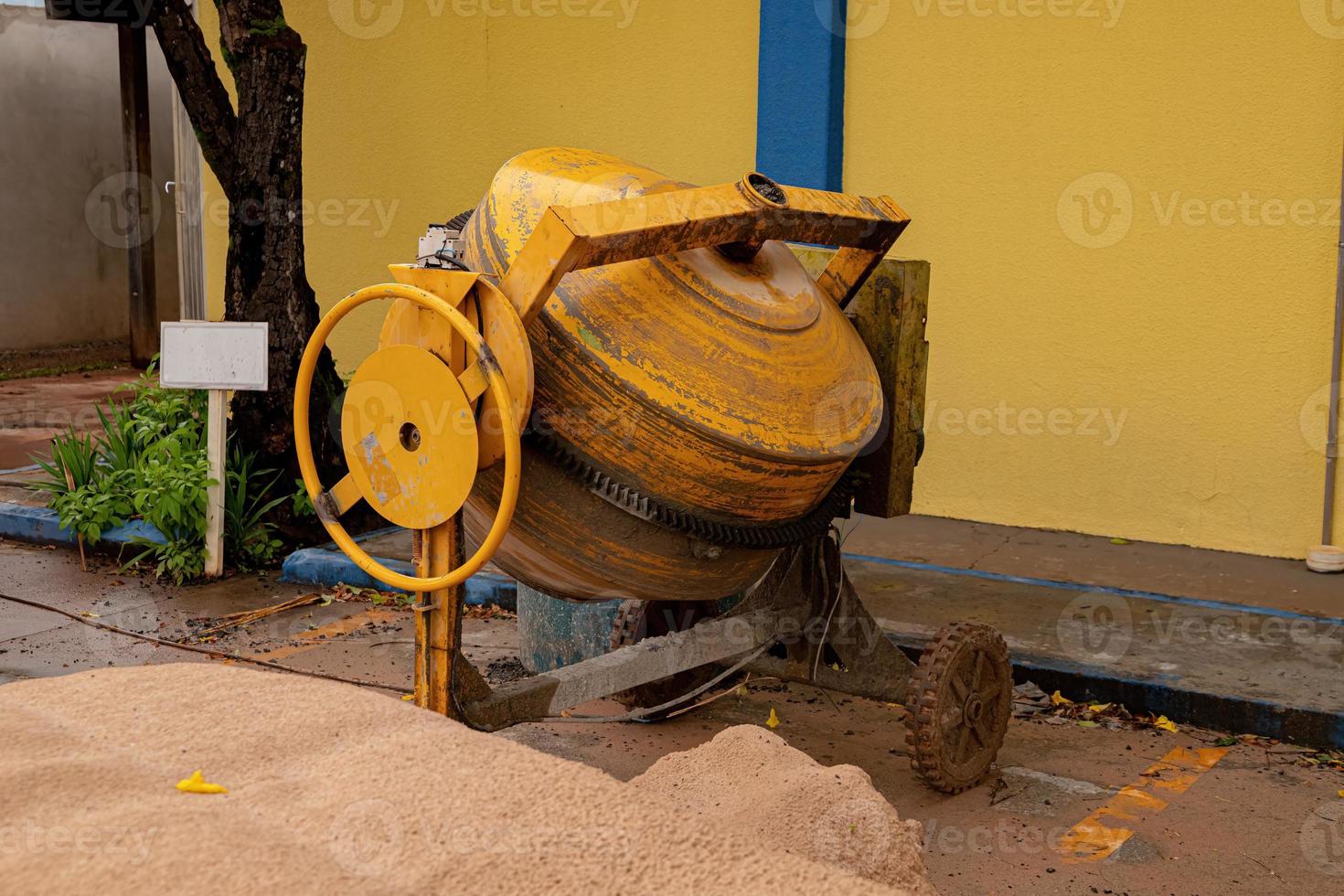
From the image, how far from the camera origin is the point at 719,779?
2037 mm

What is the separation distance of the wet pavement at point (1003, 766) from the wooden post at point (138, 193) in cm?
763

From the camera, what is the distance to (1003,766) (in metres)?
4.24

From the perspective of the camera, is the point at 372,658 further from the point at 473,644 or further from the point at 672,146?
the point at 672,146

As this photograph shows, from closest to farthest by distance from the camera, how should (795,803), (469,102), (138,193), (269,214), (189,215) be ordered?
(795,803), (269,214), (469,102), (189,215), (138,193)

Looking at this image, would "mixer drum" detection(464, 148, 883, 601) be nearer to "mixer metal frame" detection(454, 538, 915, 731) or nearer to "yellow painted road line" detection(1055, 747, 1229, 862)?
"mixer metal frame" detection(454, 538, 915, 731)

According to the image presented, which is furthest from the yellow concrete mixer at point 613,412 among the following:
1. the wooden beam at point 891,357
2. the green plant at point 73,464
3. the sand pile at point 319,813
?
the green plant at point 73,464

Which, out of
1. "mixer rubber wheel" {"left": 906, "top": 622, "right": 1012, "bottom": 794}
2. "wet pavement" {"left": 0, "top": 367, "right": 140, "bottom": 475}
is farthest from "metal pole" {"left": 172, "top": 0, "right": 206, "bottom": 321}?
"mixer rubber wheel" {"left": 906, "top": 622, "right": 1012, "bottom": 794}

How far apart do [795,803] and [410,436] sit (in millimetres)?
1682

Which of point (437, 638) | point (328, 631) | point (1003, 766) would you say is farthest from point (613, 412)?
point (328, 631)

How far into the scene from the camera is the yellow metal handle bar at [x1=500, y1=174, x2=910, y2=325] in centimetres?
315

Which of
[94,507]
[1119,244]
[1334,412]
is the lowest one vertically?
[94,507]

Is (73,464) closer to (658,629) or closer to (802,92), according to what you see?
(658,629)

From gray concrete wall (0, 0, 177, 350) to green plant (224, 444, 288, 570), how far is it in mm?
8015

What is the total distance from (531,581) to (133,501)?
3398mm
